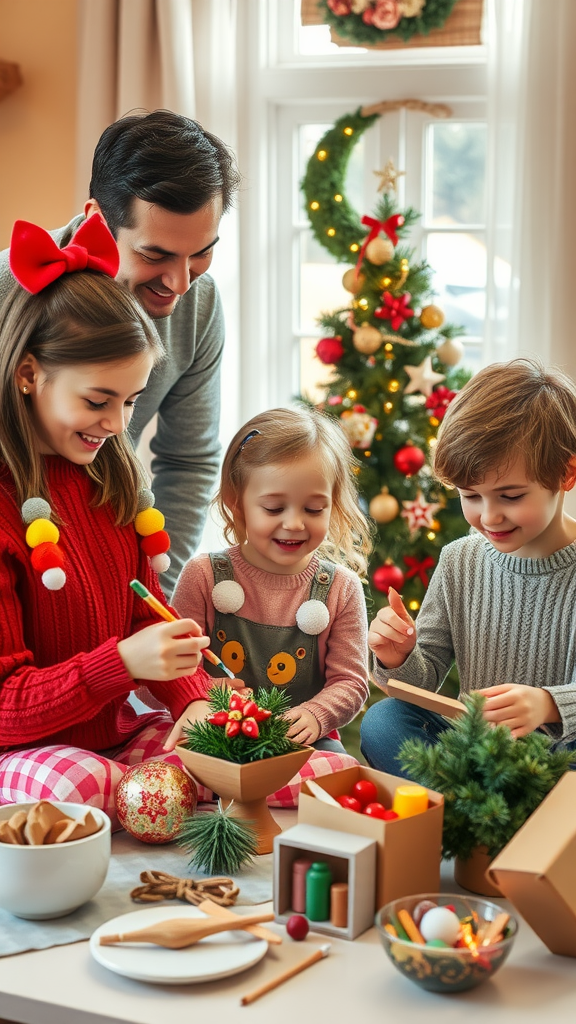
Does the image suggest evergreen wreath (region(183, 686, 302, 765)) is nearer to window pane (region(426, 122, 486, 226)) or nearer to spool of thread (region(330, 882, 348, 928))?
spool of thread (region(330, 882, 348, 928))

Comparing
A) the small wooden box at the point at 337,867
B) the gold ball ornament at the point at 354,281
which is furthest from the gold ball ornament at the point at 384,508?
the small wooden box at the point at 337,867

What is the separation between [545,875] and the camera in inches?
38.9

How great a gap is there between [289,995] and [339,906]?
13 centimetres

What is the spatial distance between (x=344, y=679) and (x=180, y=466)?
2.54 feet

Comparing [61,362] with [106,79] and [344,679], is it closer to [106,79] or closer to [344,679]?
[344,679]

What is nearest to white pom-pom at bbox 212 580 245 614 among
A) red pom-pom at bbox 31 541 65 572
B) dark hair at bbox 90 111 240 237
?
red pom-pom at bbox 31 541 65 572

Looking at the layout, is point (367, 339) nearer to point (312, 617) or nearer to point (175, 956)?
point (312, 617)

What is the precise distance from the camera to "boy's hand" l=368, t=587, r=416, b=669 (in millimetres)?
1488

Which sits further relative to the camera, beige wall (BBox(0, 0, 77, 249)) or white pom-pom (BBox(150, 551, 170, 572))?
beige wall (BBox(0, 0, 77, 249))

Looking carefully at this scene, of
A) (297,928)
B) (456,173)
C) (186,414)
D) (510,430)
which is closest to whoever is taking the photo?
(297,928)

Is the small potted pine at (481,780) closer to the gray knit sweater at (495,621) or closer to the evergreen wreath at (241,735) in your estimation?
the evergreen wreath at (241,735)

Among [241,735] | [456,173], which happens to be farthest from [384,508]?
[241,735]

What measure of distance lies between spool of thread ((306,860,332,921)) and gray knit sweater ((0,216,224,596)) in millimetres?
1089

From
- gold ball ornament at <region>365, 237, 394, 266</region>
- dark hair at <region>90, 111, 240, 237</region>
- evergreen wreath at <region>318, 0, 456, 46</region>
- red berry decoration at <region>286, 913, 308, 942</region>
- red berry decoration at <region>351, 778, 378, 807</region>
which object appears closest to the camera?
red berry decoration at <region>286, 913, 308, 942</region>
